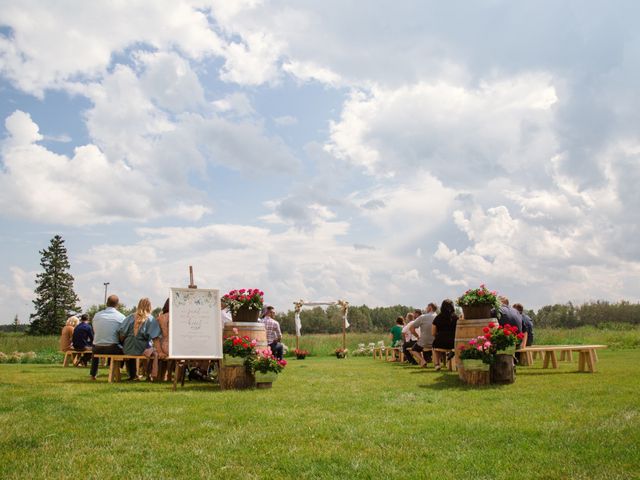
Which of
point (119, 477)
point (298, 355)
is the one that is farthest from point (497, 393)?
point (298, 355)

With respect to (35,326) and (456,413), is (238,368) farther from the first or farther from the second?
(35,326)

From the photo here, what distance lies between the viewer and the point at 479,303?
11.9 metres

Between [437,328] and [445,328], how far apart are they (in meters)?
0.25

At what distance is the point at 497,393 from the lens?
9188mm

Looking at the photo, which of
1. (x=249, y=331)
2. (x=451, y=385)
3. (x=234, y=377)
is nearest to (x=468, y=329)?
(x=451, y=385)

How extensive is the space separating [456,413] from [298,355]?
59.7 ft

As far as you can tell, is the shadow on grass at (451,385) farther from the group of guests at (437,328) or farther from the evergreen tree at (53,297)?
the evergreen tree at (53,297)

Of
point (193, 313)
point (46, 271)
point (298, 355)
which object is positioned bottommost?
point (298, 355)

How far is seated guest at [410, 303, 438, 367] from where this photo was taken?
1585 cm

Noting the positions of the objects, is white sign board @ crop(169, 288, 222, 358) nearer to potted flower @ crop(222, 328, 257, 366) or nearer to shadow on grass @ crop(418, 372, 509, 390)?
potted flower @ crop(222, 328, 257, 366)

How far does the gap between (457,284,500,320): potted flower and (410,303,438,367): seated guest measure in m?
3.97

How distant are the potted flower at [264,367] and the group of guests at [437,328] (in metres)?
4.93

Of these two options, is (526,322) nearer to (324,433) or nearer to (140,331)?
(140,331)

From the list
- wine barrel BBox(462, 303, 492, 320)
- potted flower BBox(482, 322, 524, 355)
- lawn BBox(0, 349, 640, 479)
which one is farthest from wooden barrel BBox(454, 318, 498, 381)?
lawn BBox(0, 349, 640, 479)
